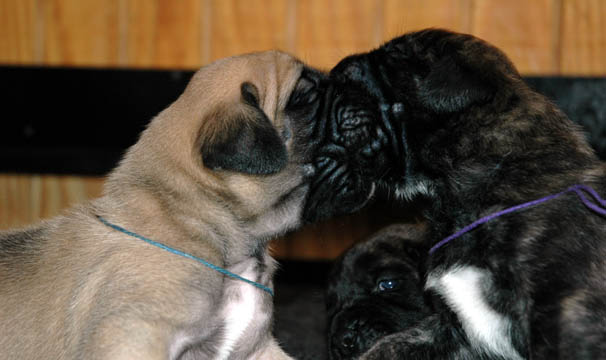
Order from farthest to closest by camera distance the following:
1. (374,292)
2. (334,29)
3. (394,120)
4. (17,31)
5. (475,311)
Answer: (17,31)
(334,29)
(374,292)
(394,120)
(475,311)

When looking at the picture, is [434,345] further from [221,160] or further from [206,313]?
[221,160]

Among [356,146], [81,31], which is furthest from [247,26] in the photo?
[356,146]

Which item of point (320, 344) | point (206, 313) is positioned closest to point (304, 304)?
point (320, 344)

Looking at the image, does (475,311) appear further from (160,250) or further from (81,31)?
(81,31)

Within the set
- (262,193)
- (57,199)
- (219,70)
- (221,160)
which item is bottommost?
(57,199)

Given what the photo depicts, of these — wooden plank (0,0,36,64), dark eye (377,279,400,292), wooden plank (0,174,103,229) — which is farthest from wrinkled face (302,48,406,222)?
wooden plank (0,0,36,64)

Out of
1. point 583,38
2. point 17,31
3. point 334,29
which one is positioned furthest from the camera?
point 17,31

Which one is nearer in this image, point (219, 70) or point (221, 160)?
point (221, 160)
